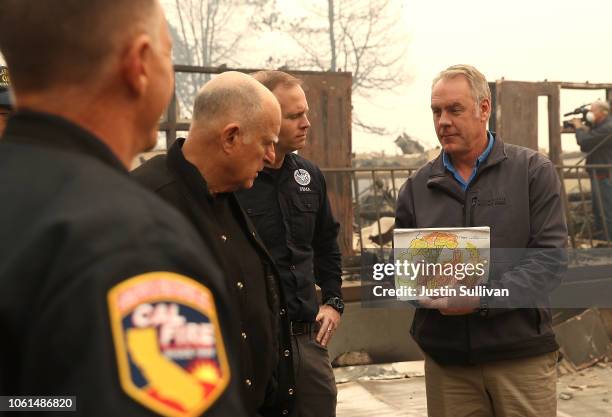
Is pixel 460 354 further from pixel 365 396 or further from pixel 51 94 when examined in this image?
pixel 365 396

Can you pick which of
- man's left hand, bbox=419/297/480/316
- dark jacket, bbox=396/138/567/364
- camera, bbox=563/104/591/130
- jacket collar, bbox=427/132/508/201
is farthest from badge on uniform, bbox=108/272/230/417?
camera, bbox=563/104/591/130

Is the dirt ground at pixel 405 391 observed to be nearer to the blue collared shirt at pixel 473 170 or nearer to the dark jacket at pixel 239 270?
the blue collared shirt at pixel 473 170

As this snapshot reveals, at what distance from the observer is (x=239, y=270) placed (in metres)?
2.12

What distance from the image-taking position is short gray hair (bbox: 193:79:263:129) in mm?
2197

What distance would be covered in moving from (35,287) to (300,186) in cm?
237

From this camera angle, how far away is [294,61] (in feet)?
54.7

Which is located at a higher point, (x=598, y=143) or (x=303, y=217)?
(x=598, y=143)

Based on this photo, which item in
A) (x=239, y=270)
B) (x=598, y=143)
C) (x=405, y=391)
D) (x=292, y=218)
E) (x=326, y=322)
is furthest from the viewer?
(x=598, y=143)

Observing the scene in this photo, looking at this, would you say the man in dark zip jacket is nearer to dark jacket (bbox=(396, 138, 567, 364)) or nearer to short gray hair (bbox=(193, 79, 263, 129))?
dark jacket (bbox=(396, 138, 567, 364))

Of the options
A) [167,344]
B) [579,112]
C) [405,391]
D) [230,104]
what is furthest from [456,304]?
[579,112]

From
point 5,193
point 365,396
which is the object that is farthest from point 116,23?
point 365,396

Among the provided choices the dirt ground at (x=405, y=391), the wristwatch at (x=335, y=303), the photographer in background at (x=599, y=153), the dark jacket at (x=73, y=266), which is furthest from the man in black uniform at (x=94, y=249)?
the photographer in background at (x=599, y=153)

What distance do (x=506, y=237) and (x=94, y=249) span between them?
7.49 feet

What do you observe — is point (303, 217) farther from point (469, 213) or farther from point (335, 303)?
point (469, 213)
